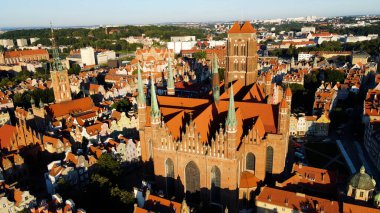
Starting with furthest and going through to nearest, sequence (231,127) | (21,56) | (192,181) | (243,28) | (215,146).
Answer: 1. (21,56)
2. (243,28)
3. (192,181)
4. (215,146)
5. (231,127)

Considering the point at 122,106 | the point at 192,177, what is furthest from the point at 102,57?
the point at 192,177

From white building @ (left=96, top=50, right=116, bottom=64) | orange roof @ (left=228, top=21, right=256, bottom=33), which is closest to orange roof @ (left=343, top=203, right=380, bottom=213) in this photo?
orange roof @ (left=228, top=21, right=256, bottom=33)

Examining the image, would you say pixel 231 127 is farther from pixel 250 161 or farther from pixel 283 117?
pixel 283 117

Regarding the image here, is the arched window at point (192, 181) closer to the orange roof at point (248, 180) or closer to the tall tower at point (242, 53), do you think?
the orange roof at point (248, 180)

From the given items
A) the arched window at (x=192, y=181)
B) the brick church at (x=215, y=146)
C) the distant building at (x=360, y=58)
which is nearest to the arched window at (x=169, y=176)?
the brick church at (x=215, y=146)

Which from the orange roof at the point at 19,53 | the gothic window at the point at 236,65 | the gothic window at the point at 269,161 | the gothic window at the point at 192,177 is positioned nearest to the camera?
the gothic window at the point at 192,177

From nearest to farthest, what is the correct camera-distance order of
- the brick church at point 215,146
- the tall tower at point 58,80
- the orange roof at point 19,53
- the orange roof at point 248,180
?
1. the brick church at point 215,146
2. the orange roof at point 248,180
3. the tall tower at point 58,80
4. the orange roof at point 19,53
